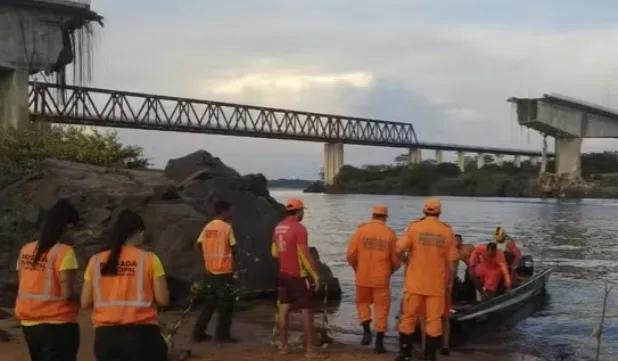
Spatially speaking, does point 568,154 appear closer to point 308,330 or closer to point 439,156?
point 439,156

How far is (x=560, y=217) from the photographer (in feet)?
206

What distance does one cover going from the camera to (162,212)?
54.6ft

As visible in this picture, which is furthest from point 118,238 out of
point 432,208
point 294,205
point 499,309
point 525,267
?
point 525,267

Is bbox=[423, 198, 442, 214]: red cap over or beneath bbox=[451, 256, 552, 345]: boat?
over

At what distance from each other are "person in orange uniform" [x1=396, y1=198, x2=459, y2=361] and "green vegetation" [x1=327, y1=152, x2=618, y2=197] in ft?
369

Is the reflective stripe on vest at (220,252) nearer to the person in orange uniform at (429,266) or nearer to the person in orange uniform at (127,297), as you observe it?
the person in orange uniform at (429,266)

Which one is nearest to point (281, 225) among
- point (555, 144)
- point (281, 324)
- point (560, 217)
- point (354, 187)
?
point (281, 324)

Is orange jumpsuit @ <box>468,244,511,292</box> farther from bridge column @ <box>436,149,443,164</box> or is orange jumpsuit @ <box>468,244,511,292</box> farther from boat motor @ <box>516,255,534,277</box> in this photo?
bridge column @ <box>436,149,443,164</box>

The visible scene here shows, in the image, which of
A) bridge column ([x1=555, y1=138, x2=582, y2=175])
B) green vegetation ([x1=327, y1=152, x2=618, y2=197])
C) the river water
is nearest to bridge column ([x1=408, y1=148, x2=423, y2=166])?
green vegetation ([x1=327, y1=152, x2=618, y2=197])

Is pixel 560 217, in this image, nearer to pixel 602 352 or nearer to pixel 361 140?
pixel 602 352

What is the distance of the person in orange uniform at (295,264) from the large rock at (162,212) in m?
5.76

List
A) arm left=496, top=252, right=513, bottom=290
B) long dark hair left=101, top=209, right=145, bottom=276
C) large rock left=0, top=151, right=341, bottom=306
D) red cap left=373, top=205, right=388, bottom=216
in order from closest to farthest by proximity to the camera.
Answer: long dark hair left=101, top=209, right=145, bottom=276 < red cap left=373, top=205, right=388, bottom=216 < arm left=496, top=252, right=513, bottom=290 < large rock left=0, top=151, right=341, bottom=306

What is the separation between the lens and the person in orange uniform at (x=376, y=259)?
1050 centimetres

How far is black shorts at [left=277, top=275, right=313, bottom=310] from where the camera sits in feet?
32.1
